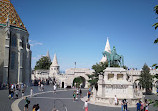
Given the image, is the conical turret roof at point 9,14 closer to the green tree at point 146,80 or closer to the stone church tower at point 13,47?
the stone church tower at point 13,47

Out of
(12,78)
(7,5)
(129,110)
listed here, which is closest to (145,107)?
(129,110)

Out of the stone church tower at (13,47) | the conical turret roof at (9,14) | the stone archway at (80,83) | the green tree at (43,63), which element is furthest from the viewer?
the green tree at (43,63)

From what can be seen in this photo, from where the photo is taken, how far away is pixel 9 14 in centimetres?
3450

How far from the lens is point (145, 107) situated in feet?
35.8

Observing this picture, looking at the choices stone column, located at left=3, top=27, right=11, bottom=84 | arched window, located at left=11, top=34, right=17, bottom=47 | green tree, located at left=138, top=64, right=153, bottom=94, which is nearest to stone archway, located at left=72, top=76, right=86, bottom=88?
green tree, located at left=138, top=64, right=153, bottom=94

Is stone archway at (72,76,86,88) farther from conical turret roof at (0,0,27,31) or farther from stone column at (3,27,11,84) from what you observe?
conical turret roof at (0,0,27,31)

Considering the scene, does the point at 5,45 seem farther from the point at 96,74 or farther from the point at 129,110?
the point at 129,110

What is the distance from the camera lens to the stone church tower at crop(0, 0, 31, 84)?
30.2m

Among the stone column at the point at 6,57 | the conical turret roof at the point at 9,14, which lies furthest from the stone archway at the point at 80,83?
the conical turret roof at the point at 9,14

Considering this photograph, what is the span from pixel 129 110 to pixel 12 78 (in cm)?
2564

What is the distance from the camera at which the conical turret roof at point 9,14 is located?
33231 millimetres

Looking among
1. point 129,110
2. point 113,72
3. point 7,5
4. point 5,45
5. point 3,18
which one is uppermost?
point 7,5

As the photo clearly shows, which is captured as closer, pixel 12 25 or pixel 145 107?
pixel 145 107

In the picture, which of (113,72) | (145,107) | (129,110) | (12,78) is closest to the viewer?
(145,107)
